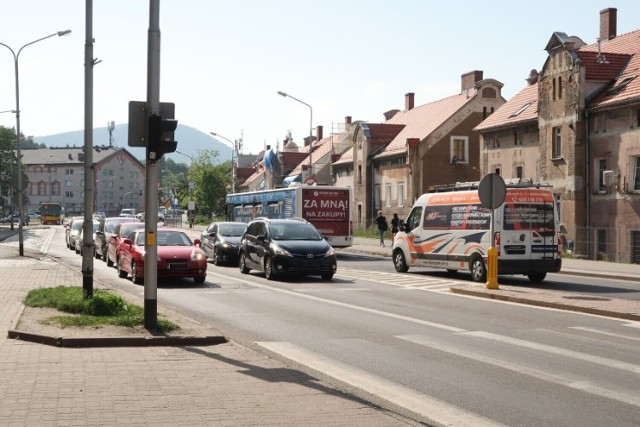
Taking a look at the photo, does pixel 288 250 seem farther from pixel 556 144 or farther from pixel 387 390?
pixel 556 144

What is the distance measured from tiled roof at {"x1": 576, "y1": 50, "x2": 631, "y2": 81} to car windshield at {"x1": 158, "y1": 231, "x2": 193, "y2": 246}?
22.0m

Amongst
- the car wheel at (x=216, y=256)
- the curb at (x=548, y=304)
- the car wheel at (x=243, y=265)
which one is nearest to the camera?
the curb at (x=548, y=304)

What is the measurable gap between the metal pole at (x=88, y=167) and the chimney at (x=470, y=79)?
4582 centimetres

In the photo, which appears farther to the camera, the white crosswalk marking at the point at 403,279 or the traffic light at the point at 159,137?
the white crosswalk marking at the point at 403,279

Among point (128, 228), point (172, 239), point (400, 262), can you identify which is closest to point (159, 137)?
point (172, 239)

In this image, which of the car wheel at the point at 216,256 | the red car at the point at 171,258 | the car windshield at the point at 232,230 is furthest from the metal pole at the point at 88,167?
the car windshield at the point at 232,230

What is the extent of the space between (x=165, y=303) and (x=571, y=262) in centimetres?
2026

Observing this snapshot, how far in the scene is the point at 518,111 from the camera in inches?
1751

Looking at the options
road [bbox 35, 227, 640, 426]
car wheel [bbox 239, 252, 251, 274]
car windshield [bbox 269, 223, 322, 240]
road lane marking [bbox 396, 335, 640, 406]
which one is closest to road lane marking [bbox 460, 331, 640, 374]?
road [bbox 35, 227, 640, 426]

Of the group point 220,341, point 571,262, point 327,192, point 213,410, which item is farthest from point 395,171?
point 213,410

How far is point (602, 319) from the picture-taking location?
1432 centimetres

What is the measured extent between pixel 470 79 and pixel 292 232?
3962 cm

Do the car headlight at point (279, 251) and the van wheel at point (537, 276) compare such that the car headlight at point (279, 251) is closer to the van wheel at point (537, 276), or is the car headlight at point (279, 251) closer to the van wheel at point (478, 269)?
the van wheel at point (478, 269)

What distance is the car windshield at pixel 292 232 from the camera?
78.7ft
